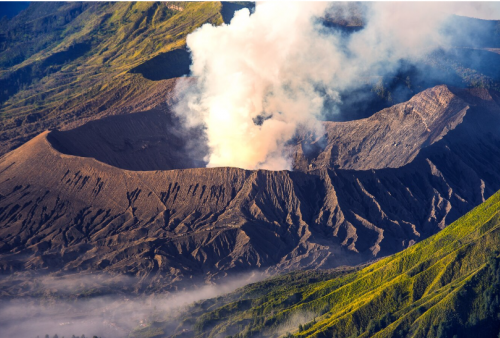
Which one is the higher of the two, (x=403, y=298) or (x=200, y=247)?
(x=403, y=298)

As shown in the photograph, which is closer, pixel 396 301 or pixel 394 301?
pixel 396 301

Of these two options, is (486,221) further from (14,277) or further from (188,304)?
(14,277)

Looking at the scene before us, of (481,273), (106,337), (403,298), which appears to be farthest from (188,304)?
(481,273)

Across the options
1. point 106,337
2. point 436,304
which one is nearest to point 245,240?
point 106,337

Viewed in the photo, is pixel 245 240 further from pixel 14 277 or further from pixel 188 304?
pixel 14 277

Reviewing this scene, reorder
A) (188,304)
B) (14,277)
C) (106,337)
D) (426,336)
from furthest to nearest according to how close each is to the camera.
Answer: (14,277)
(188,304)
(106,337)
(426,336)

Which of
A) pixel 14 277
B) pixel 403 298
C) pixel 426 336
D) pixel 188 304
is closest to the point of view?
pixel 426 336

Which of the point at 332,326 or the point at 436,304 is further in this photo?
the point at 332,326
